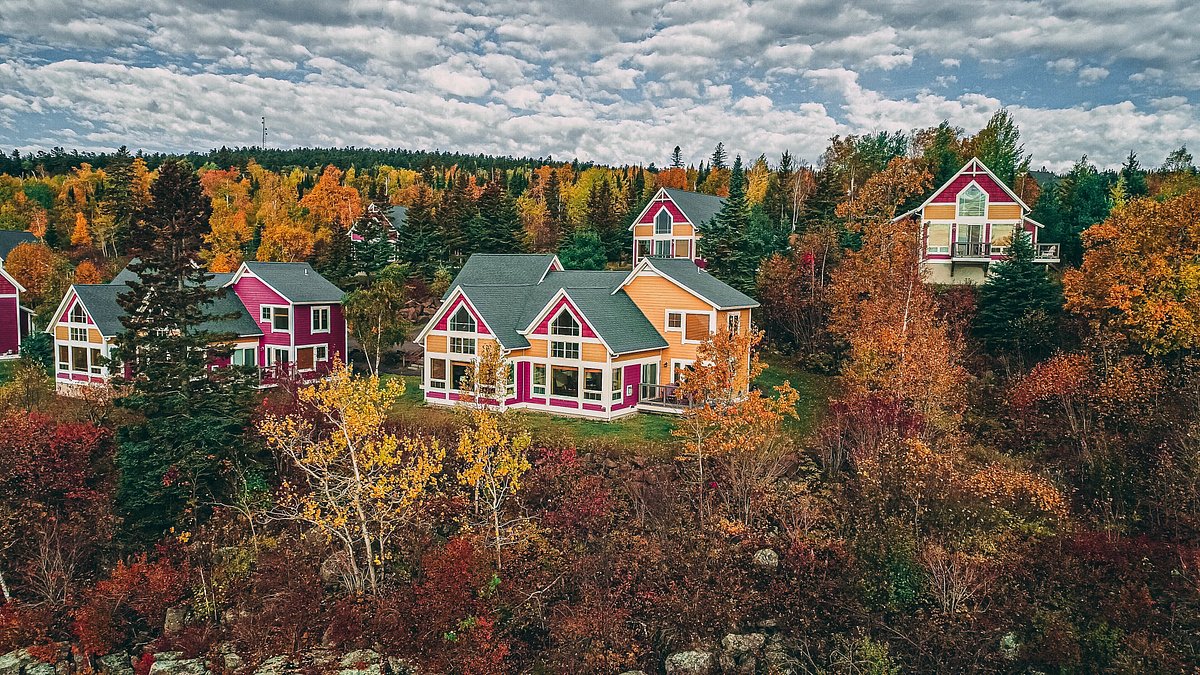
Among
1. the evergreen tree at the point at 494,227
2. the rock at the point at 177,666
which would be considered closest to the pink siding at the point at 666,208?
the evergreen tree at the point at 494,227

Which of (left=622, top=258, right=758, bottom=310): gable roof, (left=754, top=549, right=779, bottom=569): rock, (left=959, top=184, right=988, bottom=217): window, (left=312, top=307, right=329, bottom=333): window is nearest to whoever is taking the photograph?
(left=754, top=549, right=779, bottom=569): rock

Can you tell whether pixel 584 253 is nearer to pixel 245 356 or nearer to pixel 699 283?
pixel 699 283

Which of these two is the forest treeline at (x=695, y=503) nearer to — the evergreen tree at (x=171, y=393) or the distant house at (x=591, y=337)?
the evergreen tree at (x=171, y=393)

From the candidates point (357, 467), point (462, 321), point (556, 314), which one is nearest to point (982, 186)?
point (556, 314)

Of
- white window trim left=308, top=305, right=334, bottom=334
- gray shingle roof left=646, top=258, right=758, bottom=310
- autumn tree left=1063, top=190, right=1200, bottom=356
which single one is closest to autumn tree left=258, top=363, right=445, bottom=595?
gray shingle roof left=646, top=258, right=758, bottom=310

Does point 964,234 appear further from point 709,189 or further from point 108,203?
point 108,203

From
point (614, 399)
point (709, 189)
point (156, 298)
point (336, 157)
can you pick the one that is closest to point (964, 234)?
point (614, 399)

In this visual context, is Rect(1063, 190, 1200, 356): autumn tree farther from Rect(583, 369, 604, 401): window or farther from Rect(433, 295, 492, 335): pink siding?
Rect(433, 295, 492, 335): pink siding
